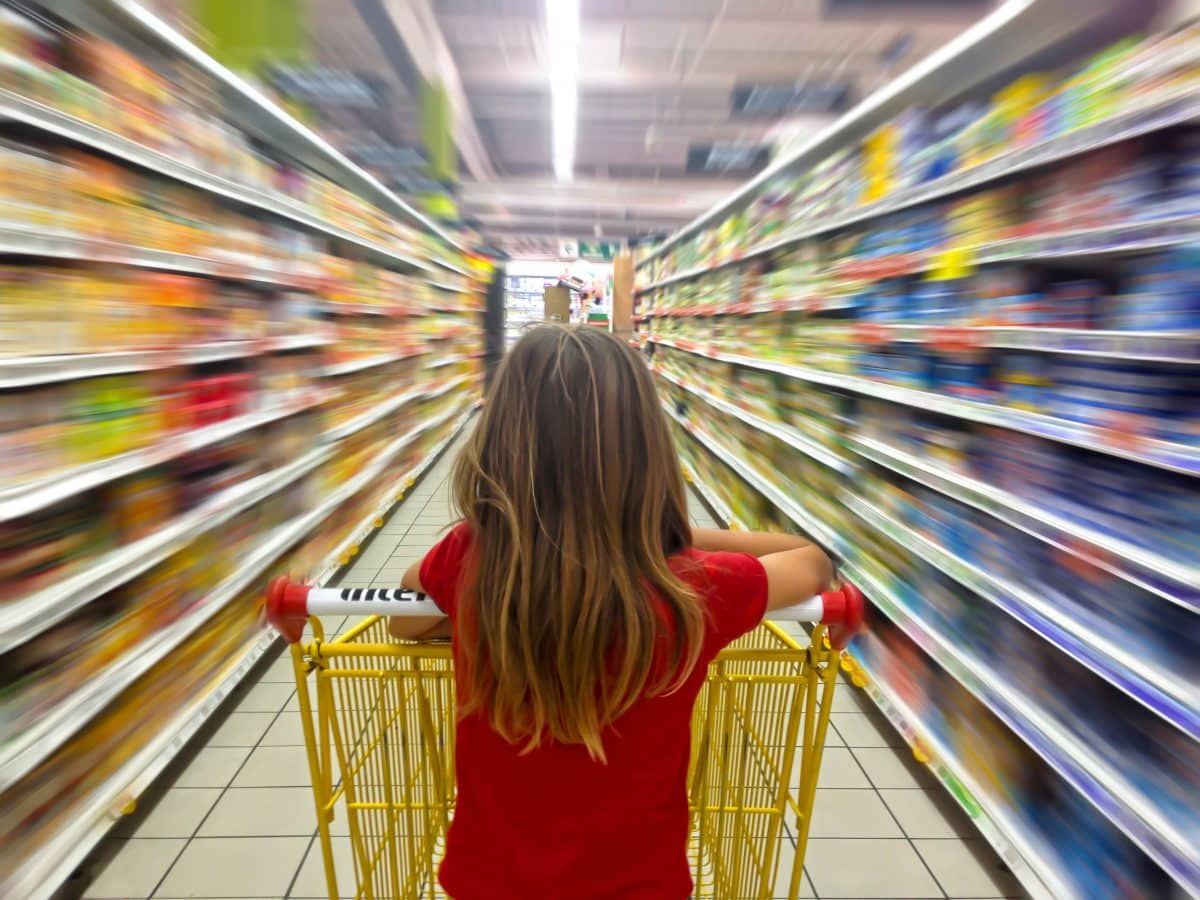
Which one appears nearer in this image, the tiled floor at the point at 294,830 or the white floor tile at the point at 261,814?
the tiled floor at the point at 294,830

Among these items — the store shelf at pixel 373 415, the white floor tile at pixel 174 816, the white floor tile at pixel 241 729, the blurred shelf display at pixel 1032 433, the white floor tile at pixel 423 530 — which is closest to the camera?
the blurred shelf display at pixel 1032 433

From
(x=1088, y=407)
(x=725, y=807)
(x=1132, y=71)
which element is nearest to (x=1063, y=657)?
(x=1088, y=407)

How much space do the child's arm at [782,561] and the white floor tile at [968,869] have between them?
1.40 m

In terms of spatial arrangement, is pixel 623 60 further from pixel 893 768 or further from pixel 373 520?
pixel 893 768

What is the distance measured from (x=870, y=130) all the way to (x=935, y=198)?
864mm

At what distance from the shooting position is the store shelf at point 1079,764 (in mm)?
1297

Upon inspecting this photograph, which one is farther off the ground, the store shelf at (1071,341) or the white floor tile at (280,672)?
the store shelf at (1071,341)

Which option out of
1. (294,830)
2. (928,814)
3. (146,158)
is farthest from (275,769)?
(928,814)

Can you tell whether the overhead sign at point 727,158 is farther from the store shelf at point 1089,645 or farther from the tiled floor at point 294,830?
the tiled floor at point 294,830

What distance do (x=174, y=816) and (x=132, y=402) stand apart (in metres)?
1.29

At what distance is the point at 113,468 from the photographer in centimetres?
179

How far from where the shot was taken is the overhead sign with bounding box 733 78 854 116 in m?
4.66

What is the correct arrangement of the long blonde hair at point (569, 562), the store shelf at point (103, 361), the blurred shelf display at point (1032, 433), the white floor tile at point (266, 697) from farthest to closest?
the white floor tile at point (266, 697)
the store shelf at point (103, 361)
the blurred shelf display at point (1032, 433)
the long blonde hair at point (569, 562)

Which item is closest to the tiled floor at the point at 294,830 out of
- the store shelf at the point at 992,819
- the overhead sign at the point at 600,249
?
the store shelf at the point at 992,819
